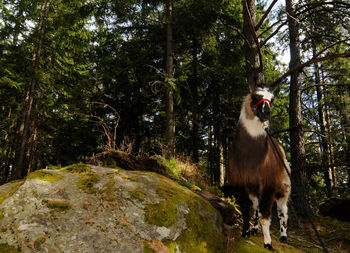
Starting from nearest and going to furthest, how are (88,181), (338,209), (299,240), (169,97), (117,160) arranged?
(88,181) < (299,240) < (117,160) < (338,209) < (169,97)

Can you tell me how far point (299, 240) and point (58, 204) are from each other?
4.74m

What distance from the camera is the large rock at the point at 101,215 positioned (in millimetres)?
2195

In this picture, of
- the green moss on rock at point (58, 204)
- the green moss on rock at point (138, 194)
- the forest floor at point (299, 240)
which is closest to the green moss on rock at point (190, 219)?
the green moss on rock at point (138, 194)

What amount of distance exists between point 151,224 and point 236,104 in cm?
1171

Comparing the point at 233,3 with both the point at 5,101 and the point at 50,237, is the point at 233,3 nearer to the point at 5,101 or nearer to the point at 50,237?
the point at 50,237

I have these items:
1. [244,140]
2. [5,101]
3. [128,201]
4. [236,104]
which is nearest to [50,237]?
[128,201]

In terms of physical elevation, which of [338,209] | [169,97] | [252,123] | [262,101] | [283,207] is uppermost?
[169,97]

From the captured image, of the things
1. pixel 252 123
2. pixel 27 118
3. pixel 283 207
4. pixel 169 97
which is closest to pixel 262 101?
pixel 252 123

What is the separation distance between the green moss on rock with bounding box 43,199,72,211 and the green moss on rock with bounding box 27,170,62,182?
1.47ft

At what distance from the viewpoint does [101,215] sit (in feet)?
8.58

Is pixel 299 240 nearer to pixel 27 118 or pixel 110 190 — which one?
pixel 110 190

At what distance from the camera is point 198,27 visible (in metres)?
9.82

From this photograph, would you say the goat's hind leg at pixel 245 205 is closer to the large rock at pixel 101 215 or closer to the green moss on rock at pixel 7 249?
the large rock at pixel 101 215

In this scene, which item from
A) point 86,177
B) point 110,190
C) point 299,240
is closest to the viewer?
point 110,190
